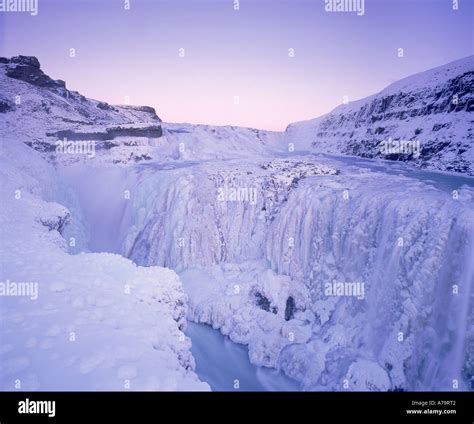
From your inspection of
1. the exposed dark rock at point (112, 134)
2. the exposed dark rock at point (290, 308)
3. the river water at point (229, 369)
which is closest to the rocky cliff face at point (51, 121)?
the exposed dark rock at point (112, 134)

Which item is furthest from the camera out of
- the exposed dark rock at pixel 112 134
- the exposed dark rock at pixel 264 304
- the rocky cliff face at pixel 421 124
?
the exposed dark rock at pixel 112 134

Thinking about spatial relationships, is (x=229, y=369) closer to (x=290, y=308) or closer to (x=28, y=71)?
(x=290, y=308)

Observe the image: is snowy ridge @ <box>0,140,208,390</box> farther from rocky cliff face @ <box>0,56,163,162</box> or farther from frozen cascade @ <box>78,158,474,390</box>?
rocky cliff face @ <box>0,56,163,162</box>

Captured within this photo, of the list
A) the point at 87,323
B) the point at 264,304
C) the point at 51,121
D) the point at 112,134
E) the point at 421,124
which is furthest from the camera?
the point at 51,121

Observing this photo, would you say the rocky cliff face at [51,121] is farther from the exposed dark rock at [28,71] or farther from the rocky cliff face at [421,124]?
the rocky cliff face at [421,124]

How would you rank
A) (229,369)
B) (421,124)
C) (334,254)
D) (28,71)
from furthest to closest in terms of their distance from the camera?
(28,71)
(421,124)
(334,254)
(229,369)

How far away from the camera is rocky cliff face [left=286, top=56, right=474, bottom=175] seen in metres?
23.5

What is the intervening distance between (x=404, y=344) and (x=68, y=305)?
30.9 ft

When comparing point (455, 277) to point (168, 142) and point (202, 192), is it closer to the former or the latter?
point (202, 192)

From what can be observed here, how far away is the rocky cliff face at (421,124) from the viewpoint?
2354 centimetres

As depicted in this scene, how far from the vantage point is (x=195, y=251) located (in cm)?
1748

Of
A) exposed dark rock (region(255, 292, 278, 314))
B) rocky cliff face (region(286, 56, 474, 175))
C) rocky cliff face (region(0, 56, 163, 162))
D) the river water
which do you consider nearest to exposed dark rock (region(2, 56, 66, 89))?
rocky cliff face (region(0, 56, 163, 162))

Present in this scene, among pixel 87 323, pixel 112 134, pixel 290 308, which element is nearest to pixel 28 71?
pixel 112 134

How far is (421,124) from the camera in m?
29.8
